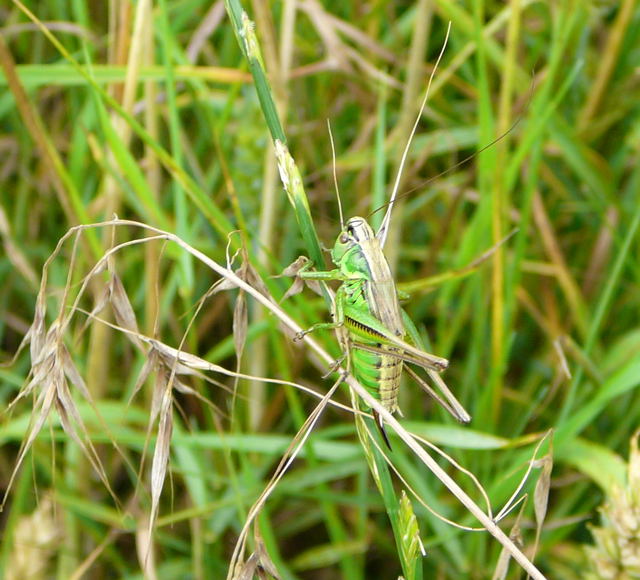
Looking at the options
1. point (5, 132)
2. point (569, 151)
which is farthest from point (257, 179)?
point (5, 132)

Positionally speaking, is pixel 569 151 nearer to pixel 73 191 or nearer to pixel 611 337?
pixel 611 337

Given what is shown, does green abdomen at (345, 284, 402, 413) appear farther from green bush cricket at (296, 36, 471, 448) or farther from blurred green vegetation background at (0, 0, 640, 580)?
blurred green vegetation background at (0, 0, 640, 580)

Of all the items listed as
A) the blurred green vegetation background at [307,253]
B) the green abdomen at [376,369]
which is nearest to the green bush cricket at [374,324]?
the green abdomen at [376,369]

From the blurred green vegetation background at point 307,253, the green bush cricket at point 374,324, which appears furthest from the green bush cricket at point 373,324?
the blurred green vegetation background at point 307,253

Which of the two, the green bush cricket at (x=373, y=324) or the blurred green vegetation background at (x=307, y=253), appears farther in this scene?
the blurred green vegetation background at (x=307, y=253)

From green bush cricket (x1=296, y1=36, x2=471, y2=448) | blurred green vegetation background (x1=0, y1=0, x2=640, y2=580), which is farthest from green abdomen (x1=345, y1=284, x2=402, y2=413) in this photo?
blurred green vegetation background (x1=0, y1=0, x2=640, y2=580)

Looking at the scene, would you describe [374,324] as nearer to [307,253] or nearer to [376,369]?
[376,369]

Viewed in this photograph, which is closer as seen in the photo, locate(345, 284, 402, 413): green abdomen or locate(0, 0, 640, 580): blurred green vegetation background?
locate(345, 284, 402, 413): green abdomen

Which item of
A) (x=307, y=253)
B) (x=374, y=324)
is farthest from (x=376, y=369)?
(x=307, y=253)

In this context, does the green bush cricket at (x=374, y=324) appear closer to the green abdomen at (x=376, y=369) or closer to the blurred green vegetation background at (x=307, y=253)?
the green abdomen at (x=376, y=369)
